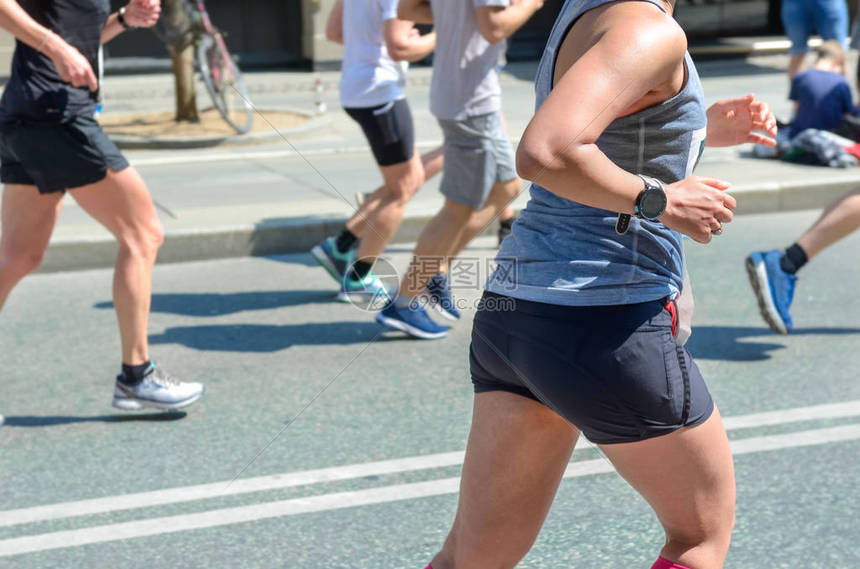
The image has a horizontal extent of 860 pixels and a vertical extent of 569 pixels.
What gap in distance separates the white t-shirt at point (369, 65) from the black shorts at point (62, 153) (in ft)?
5.67

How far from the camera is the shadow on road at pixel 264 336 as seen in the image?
18.6ft

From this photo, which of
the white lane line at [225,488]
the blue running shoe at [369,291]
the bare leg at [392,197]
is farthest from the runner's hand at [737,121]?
the bare leg at [392,197]

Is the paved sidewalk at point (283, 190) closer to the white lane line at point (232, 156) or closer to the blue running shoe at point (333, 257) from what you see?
the white lane line at point (232, 156)

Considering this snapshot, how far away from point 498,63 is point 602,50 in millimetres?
3599

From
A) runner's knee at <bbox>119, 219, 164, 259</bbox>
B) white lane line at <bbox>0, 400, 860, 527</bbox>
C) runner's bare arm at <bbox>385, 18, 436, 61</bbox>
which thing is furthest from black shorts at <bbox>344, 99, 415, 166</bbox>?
white lane line at <bbox>0, 400, 860, 527</bbox>

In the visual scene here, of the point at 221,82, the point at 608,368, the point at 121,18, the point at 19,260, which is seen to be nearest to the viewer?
the point at 608,368

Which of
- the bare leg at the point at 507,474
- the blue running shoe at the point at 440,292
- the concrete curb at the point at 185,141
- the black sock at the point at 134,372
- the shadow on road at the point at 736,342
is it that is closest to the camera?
the bare leg at the point at 507,474

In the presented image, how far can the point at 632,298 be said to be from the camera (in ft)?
7.63

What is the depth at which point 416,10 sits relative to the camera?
5504 mm

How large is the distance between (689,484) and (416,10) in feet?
11.8

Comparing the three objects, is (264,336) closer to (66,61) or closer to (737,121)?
(66,61)

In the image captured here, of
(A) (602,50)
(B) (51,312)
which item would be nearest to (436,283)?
(A) (602,50)

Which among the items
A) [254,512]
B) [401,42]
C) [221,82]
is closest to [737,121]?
[254,512]

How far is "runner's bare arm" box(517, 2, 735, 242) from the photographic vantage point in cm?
210
